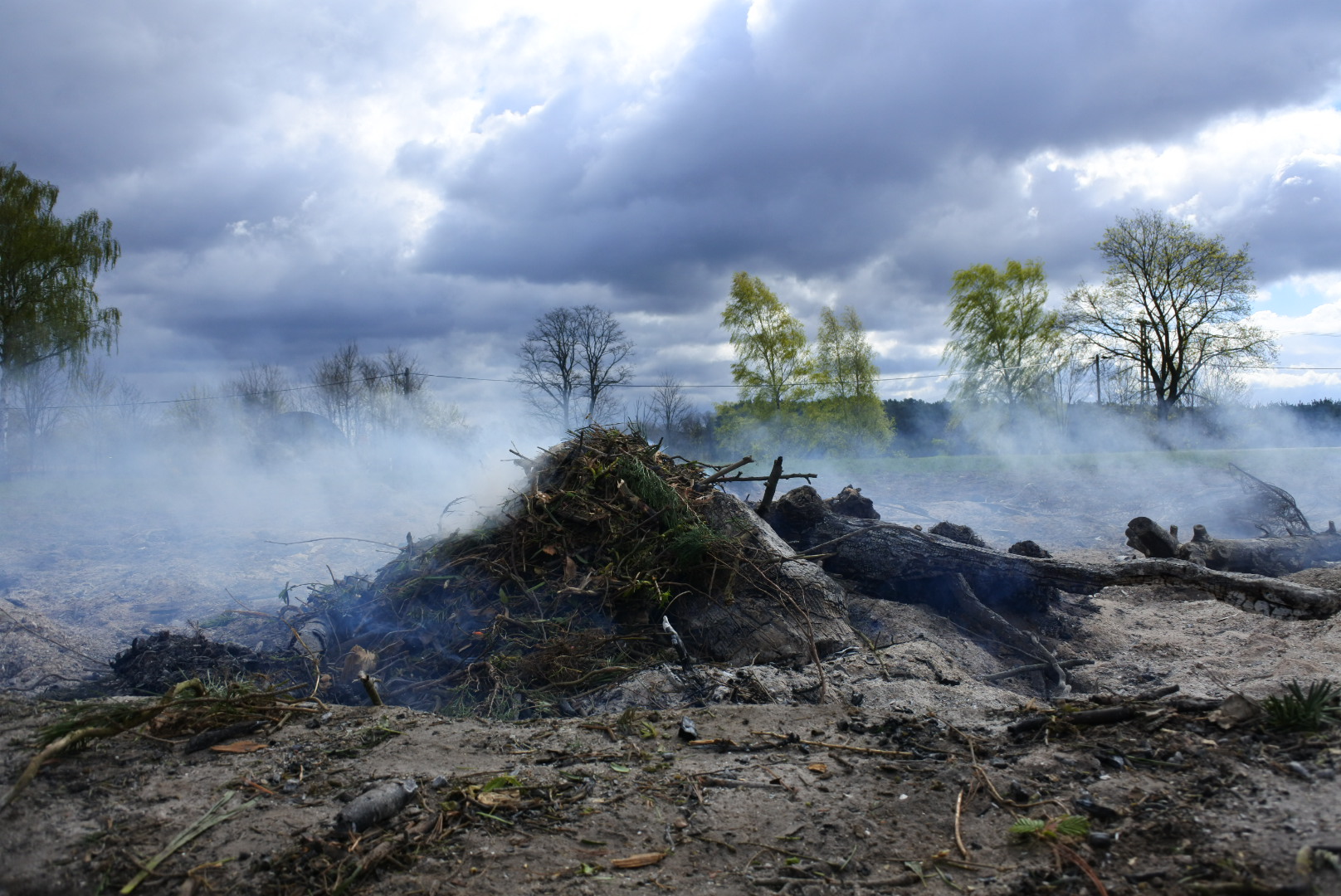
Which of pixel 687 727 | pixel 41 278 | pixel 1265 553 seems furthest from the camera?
pixel 41 278

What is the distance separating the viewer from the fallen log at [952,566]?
17.6 feet

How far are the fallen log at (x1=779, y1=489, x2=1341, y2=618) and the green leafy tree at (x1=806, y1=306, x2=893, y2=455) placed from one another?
17.6 metres

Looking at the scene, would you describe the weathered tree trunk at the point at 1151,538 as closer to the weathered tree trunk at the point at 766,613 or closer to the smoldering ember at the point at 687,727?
the smoldering ember at the point at 687,727

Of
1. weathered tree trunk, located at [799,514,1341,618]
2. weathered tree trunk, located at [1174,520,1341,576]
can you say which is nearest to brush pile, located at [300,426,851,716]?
weathered tree trunk, located at [799,514,1341,618]

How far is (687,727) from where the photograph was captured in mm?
3527

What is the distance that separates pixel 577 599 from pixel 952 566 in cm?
361

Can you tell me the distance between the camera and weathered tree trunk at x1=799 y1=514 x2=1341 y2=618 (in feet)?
16.5

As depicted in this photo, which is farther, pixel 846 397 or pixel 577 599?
pixel 846 397

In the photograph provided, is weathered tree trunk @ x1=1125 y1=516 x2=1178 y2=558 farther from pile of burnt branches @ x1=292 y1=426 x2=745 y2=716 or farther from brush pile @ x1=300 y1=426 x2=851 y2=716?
pile of burnt branches @ x1=292 y1=426 x2=745 y2=716

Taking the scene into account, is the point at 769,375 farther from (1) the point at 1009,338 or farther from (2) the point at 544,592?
(2) the point at 544,592

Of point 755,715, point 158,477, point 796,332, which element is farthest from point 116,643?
point 796,332

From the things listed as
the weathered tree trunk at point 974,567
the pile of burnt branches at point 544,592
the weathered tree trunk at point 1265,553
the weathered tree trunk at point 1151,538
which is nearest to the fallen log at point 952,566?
the weathered tree trunk at point 974,567

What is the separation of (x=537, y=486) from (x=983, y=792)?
4669 mm

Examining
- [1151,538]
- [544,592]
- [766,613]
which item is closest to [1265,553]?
[1151,538]
